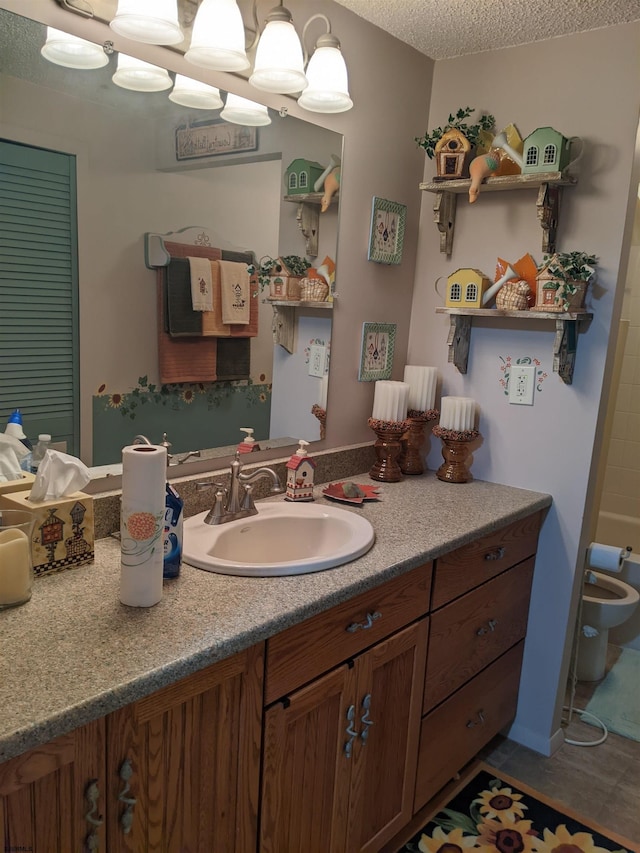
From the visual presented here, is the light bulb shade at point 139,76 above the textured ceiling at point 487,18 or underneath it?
underneath

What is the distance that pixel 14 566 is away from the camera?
120 centimetres

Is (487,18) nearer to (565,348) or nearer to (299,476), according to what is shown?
(565,348)

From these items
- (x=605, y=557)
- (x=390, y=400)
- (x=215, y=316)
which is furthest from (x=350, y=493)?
(x=605, y=557)

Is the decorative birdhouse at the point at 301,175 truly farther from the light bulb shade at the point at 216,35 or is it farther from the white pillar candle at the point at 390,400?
the white pillar candle at the point at 390,400

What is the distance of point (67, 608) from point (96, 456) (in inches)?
17.6

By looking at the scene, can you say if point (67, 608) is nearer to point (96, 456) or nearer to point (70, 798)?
point (70, 798)

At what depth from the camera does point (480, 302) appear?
2229mm

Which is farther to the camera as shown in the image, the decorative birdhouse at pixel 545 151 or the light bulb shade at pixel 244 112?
the decorative birdhouse at pixel 545 151

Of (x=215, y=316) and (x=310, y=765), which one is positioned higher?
(x=215, y=316)

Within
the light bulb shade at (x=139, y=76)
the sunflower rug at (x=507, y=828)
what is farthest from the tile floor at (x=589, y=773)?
the light bulb shade at (x=139, y=76)

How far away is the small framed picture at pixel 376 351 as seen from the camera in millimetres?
2307

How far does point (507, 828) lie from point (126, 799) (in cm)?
133

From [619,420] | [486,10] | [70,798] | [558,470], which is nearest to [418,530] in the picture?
[558,470]

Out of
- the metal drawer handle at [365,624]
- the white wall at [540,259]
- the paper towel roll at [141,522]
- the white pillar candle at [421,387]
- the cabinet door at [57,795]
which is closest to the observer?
the cabinet door at [57,795]
